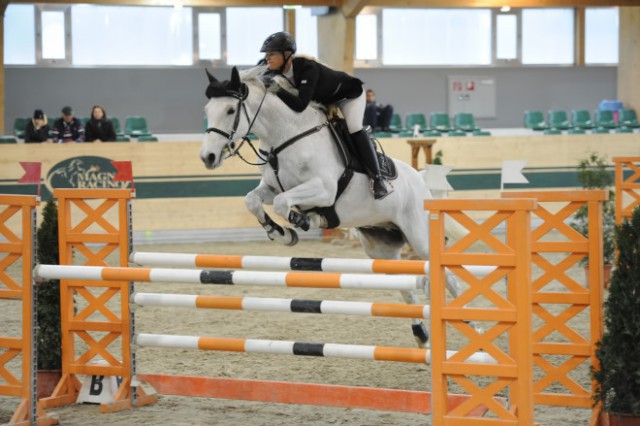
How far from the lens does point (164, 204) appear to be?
1069 cm

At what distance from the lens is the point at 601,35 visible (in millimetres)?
17859

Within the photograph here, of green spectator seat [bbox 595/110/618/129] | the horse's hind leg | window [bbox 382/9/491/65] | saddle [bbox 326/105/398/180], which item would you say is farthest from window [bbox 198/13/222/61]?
saddle [bbox 326/105/398/180]

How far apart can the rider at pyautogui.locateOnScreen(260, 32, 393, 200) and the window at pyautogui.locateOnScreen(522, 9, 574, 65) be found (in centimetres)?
1372

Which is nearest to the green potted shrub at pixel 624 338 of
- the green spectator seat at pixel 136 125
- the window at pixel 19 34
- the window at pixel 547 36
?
the green spectator seat at pixel 136 125

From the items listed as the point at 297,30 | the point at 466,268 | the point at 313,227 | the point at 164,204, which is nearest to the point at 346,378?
the point at 313,227

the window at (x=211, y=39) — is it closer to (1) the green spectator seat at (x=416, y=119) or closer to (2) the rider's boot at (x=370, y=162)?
(1) the green spectator seat at (x=416, y=119)

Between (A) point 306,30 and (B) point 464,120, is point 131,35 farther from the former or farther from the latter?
(B) point 464,120

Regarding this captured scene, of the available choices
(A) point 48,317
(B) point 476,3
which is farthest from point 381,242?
(B) point 476,3

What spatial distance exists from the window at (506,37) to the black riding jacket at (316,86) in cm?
1352

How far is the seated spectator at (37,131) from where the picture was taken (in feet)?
36.6

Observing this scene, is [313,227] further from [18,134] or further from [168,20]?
[168,20]

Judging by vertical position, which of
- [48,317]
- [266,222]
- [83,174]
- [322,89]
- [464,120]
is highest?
[464,120]

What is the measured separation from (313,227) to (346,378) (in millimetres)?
808

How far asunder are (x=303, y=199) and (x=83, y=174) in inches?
261
